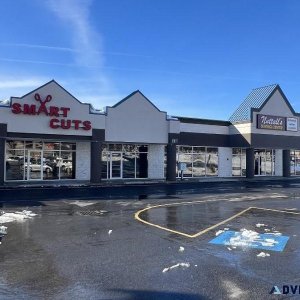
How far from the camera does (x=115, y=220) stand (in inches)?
526

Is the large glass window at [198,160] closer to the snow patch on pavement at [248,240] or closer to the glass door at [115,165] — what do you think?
the glass door at [115,165]

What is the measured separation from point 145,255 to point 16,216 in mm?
6781

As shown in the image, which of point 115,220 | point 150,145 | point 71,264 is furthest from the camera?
point 150,145

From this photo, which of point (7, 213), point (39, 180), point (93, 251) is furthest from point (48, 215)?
point (39, 180)

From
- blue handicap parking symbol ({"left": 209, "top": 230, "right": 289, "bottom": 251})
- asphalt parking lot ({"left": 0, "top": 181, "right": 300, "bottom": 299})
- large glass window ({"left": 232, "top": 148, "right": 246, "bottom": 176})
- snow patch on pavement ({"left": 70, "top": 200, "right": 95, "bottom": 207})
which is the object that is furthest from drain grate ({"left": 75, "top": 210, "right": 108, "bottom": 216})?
large glass window ({"left": 232, "top": 148, "right": 246, "bottom": 176})

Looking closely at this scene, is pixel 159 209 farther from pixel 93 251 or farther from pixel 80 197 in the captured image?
pixel 93 251

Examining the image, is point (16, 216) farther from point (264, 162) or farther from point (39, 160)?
point (264, 162)

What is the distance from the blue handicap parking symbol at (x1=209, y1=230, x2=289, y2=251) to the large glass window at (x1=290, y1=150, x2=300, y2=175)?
117 feet

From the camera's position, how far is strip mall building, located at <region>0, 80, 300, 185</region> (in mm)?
28641

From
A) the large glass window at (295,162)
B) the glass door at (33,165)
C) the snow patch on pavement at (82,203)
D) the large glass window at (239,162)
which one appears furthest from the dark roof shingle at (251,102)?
the snow patch on pavement at (82,203)

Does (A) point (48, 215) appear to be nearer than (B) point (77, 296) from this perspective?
No

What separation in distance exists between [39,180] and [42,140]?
9.49 feet

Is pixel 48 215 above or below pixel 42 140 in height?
below

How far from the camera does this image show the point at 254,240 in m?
10.2
